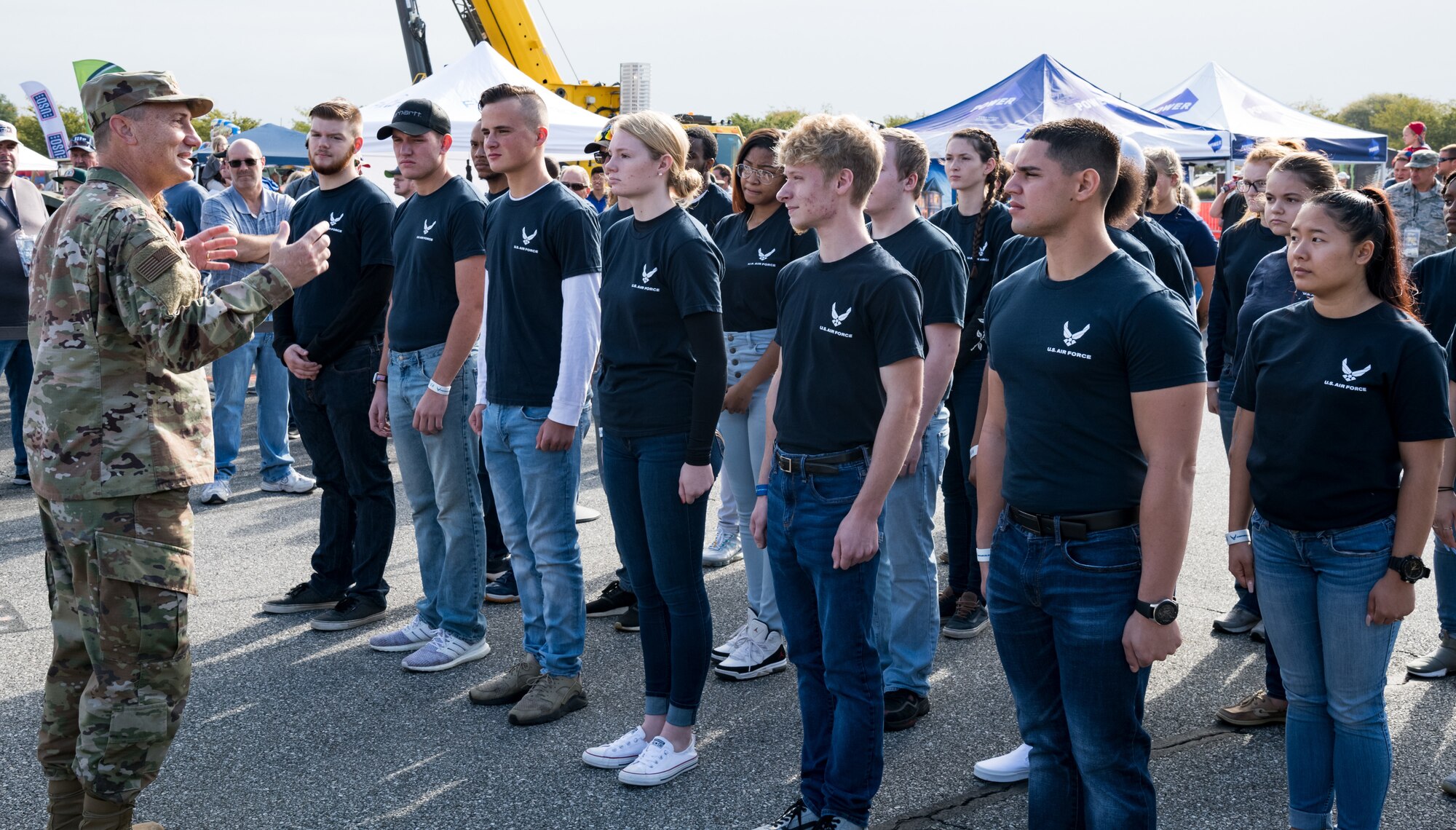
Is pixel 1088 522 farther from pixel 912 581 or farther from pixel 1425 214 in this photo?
pixel 1425 214

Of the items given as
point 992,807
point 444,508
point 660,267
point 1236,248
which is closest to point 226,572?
point 444,508

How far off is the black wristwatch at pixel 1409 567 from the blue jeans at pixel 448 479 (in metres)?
3.22

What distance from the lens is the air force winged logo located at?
2400mm

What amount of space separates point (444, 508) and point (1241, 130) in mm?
14657

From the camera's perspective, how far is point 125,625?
3.05 meters

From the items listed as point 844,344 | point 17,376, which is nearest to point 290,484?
point 17,376

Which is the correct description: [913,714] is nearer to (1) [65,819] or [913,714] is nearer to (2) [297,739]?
(2) [297,739]

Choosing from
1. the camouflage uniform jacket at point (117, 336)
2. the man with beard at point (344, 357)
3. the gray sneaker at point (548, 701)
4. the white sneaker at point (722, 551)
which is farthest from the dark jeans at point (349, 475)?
the camouflage uniform jacket at point (117, 336)

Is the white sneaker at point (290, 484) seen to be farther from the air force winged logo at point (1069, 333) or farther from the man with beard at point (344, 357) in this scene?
the air force winged logo at point (1069, 333)

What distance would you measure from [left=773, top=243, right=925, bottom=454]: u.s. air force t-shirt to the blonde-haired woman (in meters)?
0.47

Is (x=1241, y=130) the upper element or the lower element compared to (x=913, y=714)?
upper

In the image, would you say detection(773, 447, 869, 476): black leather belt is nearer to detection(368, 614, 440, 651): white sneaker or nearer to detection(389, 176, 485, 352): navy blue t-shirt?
detection(389, 176, 485, 352): navy blue t-shirt

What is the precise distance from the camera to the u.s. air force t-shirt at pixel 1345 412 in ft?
9.21

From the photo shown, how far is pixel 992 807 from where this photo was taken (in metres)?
3.47
